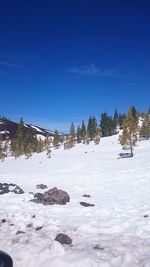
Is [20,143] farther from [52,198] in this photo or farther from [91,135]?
[52,198]

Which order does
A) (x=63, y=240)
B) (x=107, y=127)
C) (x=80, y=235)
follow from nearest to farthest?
1. (x=63, y=240)
2. (x=80, y=235)
3. (x=107, y=127)

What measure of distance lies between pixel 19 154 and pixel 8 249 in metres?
91.5

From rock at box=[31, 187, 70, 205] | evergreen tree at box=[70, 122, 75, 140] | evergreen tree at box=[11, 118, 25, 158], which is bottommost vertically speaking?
rock at box=[31, 187, 70, 205]

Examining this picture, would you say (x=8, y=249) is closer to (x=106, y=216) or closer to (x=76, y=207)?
(x=106, y=216)

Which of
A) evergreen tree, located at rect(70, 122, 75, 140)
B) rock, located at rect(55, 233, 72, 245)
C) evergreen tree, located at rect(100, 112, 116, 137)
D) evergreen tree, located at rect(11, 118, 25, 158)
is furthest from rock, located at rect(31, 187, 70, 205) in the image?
evergreen tree, located at rect(100, 112, 116, 137)

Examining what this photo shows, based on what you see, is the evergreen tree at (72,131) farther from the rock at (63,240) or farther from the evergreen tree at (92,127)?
the rock at (63,240)

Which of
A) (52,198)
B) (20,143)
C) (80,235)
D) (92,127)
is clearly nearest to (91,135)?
(92,127)

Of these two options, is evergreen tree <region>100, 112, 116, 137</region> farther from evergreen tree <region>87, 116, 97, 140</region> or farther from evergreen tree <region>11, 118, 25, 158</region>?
evergreen tree <region>11, 118, 25, 158</region>

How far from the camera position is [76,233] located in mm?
11516

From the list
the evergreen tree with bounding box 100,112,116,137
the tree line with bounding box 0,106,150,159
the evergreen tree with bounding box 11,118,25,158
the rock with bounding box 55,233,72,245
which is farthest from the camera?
the evergreen tree with bounding box 100,112,116,137

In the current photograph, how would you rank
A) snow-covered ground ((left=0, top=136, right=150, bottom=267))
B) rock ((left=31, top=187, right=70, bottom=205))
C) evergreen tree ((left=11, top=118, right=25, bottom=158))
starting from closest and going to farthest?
snow-covered ground ((left=0, top=136, right=150, bottom=267)) < rock ((left=31, top=187, right=70, bottom=205)) < evergreen tree ((left=11, top=118, right=25, bottom=158))

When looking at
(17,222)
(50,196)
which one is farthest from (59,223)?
(50,196)

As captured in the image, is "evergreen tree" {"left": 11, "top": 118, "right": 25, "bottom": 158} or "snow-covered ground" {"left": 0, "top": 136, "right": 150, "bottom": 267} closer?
"snow-covered ground" {"left": 0, "top": 136, "right": 150, "bottom": 267}

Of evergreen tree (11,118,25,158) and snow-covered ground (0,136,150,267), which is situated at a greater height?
evergreen tree (11,118,25,158)
